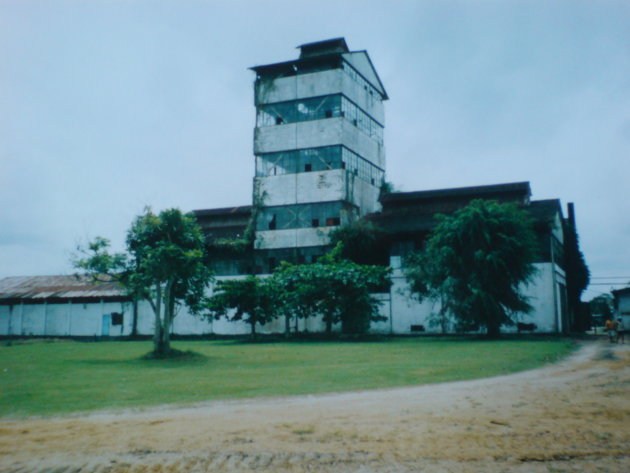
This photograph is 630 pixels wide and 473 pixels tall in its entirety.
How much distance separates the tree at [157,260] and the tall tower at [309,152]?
66.2 ft

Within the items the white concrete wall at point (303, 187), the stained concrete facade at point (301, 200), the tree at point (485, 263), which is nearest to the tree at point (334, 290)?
the tree at point (485, 263)

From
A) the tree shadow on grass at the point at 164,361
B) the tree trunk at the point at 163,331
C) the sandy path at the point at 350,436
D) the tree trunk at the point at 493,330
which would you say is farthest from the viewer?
the tree trunk at the point at 493,330

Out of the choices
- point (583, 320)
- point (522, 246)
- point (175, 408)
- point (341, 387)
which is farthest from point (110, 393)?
point (583, 320)

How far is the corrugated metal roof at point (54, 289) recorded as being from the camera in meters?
44.2

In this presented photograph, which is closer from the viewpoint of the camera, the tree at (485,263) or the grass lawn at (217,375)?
the grass lawn at (217,375)

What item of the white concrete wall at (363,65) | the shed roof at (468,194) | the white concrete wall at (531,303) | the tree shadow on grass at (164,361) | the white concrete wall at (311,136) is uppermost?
the white concrete wall at (363,65)

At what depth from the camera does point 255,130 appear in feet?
145

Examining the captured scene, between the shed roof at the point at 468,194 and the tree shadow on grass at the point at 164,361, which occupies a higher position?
the shed roof at the point at 468,194

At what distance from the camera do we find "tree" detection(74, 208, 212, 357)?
67.2 ft

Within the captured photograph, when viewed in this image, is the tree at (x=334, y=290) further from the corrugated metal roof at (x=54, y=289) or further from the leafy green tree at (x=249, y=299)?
the corrugated metal roof at (x=54, y=289)

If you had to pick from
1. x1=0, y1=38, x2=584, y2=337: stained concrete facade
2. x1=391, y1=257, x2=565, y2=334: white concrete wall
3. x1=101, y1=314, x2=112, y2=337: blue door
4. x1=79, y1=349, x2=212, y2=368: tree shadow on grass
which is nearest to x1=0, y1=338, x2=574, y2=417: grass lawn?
x1=79, y1=349, x2=212, y2=368: tree shadow on grass

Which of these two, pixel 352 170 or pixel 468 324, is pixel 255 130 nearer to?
pixel 352 170

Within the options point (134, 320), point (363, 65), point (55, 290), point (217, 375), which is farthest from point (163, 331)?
point (363, 65)

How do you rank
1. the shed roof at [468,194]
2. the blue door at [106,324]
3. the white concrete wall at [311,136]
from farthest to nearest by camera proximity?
the blue door at [106,324], the white concrete wall at [311,136], the shed roof at [468,194]
